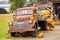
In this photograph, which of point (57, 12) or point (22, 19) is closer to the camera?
point (22, 19)

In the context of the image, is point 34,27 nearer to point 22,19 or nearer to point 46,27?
point 22,19

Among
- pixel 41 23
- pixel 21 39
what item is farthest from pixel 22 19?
pixel 41 23

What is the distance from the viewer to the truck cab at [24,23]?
19.3 meters

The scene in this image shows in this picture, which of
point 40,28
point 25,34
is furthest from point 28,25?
point 40,28

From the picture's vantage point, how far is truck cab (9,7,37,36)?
63.3 feet

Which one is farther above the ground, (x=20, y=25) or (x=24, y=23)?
(x=24, y=23)

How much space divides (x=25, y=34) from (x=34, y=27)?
2.16 m

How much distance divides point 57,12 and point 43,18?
16.4 metres

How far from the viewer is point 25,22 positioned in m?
19.7

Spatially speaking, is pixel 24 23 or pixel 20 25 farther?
pixel 24 23

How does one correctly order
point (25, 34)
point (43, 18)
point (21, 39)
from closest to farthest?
point (21, 39)
point (25, 34)
point (43, 18)

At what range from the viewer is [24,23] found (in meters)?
19.6

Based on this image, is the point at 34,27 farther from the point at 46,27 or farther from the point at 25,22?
the point at 46,27

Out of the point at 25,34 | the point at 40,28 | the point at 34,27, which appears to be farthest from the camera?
the point at 40,28
